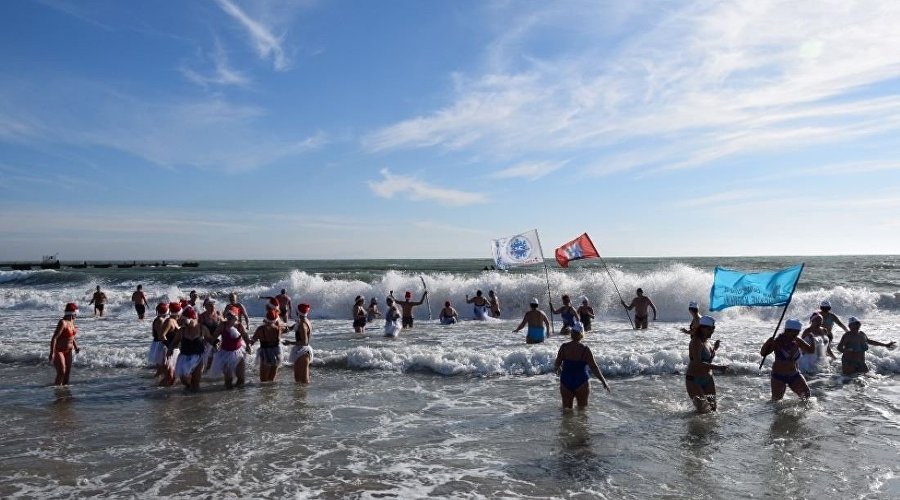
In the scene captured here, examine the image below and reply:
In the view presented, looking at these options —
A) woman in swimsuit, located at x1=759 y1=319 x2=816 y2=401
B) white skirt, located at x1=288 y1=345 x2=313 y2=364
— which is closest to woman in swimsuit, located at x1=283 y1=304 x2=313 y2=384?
white skirt, located at x1=288 y1=345 x2=313 y2=364

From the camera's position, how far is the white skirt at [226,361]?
1062 cm

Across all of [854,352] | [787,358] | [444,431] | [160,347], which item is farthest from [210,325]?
[854,352]

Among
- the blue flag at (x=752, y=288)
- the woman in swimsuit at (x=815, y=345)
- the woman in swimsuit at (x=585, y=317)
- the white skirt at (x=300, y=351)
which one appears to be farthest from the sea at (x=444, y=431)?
the woman in swimsuit at (x=585, y=317)

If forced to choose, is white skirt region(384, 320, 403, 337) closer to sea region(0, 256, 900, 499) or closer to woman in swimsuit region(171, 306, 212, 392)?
sea region(0, 256, 900, 499)

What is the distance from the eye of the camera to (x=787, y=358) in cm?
898

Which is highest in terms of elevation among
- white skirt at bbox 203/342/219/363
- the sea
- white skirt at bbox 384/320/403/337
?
white skirt at bbox 203/342/219/363

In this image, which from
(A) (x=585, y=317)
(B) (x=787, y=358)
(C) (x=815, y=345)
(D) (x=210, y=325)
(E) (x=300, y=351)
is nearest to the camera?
(B) (x=787, y=358)

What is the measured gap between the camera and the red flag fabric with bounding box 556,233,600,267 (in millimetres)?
17250

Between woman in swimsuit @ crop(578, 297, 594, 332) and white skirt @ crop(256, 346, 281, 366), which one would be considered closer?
white skirt @ crop(256, 346, 281, 366)

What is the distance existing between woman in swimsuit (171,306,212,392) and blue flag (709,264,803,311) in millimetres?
9153

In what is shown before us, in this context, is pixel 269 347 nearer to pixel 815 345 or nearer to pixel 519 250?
pixel 519 250

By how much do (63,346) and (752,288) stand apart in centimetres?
1269

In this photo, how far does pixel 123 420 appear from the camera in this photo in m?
8.43

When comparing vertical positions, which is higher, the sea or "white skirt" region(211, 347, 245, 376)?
"white skirt" region(211, 347, 245, 376)
